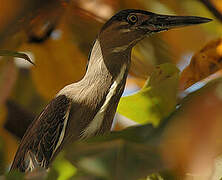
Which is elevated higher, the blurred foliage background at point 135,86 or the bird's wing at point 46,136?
the blurred foliage background at point 135,86

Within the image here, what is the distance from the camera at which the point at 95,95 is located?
201 centimetres

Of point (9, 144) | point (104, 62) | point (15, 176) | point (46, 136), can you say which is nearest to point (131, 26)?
point (104, 62)

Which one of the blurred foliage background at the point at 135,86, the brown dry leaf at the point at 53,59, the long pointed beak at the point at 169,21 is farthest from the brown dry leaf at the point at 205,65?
the brown dry leaf at the point at 53,59

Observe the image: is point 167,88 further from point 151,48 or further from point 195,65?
point 151,48

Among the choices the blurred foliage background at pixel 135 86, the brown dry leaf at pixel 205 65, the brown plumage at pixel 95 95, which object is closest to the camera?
the blurred foliage background at pixel 135 86

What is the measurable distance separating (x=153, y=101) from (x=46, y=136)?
90cm

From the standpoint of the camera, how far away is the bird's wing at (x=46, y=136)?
78.2 inches

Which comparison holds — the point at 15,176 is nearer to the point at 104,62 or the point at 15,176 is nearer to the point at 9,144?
the point at 104,62

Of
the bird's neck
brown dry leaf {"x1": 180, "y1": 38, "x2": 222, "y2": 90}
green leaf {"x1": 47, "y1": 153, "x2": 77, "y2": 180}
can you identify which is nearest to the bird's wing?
the bird's neck

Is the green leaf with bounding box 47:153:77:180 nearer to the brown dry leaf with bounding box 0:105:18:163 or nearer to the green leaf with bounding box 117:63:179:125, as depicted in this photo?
the green leaf with bounding box 117:63:179:125

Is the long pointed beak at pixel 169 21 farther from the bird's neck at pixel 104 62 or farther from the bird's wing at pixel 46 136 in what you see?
the bird's wing at pixel 46 136

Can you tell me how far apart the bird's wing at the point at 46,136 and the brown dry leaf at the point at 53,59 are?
8 cm

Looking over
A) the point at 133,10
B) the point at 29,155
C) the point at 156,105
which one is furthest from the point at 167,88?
the point at 29,155

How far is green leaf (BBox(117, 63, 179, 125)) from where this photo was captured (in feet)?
3.97
